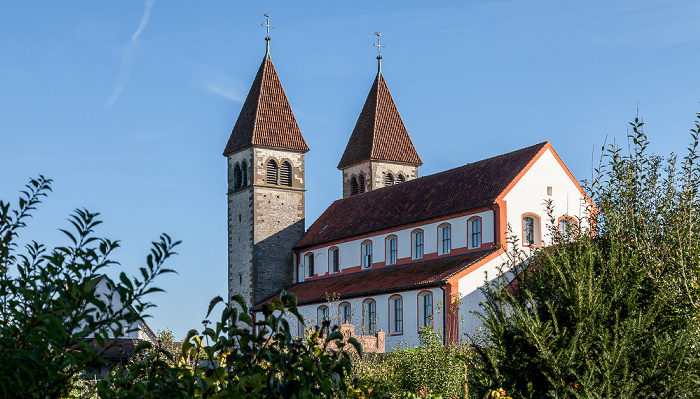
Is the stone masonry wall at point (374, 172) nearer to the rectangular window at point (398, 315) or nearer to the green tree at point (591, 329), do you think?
the rectangular window at point (398, 315)

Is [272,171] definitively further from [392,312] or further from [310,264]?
[392,312]

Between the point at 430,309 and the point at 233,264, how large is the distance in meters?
18.4

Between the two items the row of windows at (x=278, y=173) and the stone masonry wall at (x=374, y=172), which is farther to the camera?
the stone masonry wall at (x=374, y=172)

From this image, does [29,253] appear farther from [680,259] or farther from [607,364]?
[680,259]

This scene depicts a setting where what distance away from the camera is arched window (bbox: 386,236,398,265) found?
45.0 meters

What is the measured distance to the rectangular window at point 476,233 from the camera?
40031mm

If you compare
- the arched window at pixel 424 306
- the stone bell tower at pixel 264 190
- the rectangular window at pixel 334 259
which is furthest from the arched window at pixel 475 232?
the stone bell tower at pixel 264 190

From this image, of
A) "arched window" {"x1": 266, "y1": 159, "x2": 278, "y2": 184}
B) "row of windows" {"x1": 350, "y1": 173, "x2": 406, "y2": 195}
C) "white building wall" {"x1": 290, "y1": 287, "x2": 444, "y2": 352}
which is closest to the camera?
"white building wall" {"x1": 290, "y1": 287, "x2": 444, "y2": 352}

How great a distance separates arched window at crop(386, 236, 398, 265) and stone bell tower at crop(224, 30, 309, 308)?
27.7 ft

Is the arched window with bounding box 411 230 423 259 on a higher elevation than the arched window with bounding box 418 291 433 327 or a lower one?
higher

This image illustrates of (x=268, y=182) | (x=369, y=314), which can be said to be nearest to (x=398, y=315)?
(x=369, y=314)

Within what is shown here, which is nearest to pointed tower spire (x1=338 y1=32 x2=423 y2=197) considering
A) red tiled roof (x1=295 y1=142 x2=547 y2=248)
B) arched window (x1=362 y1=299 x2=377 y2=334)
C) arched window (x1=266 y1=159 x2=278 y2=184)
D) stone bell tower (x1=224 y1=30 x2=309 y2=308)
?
red tiled roof (x1=295 y1=142 x2=547 y2=248)

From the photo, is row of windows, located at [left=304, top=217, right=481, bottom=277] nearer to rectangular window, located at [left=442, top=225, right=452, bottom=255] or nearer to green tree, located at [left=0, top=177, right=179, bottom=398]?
rectangular window, located at [left=442, top=225, right=452, bottom=255]

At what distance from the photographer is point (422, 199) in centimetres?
4512
